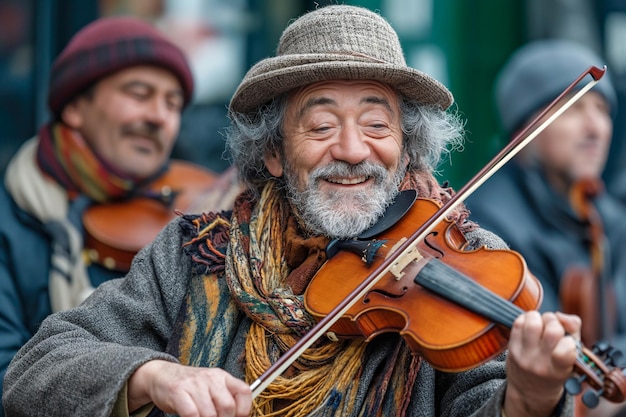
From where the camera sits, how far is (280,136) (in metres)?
3.33

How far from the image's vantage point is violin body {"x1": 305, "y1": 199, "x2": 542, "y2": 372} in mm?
2496

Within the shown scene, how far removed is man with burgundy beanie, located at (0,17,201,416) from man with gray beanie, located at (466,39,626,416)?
189cm

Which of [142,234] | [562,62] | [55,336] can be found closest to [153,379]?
[55,336]

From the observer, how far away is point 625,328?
18.8 feet

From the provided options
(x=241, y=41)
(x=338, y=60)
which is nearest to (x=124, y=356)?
(x=338, y=60)

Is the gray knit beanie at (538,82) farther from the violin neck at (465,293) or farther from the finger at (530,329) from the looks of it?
the finger at (530,329)

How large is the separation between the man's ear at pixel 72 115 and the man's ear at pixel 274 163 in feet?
6.62

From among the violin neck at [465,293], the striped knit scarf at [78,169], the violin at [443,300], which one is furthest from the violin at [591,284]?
the violin neck at [465,293]

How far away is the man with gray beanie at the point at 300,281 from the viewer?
2740 mm

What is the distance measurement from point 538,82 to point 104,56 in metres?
2.43

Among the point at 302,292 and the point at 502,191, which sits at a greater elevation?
the point at 302,292

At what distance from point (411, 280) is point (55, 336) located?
961 mm

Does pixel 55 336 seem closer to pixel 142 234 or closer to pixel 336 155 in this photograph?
pixel 336 155

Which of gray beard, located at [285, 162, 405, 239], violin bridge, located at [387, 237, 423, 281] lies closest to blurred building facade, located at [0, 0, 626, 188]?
gray beard, located at [285, 162, 405, 239]
